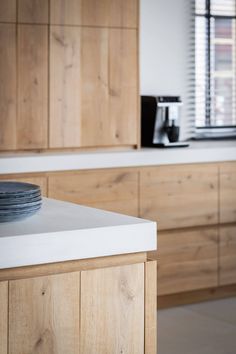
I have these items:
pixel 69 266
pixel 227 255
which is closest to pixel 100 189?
pixel 227 255

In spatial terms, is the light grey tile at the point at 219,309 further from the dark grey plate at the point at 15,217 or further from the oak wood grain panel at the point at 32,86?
the dark grey plate at the point at 15,217

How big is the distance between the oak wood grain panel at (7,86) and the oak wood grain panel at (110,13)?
17.7 inches

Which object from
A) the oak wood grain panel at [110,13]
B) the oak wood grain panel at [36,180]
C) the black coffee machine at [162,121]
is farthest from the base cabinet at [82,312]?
the black coffee machine at [162,121]

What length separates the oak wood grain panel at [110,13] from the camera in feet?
13.7

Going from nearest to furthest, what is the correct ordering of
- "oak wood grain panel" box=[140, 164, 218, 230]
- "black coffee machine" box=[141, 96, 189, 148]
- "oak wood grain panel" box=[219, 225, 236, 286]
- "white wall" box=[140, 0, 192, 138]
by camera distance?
"oak wood grain panel" box=[140, 164, 218, 230] < "black coffee machine" box=[141, 96, 189, 148] < "oak wood grain panel" box=[219, 225, 236, 286] < "white wall" box=[140, 0, 192, 138]

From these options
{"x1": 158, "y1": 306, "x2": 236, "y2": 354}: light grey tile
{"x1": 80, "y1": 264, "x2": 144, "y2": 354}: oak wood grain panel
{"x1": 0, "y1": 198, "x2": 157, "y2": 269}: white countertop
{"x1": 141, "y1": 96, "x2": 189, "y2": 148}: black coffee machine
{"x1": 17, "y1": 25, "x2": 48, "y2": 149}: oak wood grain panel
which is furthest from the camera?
{"x1": 141, "y1": 96, "x2": 189, "y2": 148}: black coffee machine

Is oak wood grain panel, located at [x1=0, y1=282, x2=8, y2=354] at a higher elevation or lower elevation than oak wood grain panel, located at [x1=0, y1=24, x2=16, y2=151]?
lower

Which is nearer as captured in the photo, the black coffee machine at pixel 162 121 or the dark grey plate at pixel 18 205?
the dark grey plate at pixel 18 205

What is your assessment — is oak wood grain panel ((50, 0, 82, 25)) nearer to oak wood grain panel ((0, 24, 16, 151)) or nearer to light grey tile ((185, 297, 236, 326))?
oak wood grain panel ((0, 24, 16, 151))

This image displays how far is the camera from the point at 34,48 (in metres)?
4.04

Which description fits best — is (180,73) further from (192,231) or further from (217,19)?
(192,231)

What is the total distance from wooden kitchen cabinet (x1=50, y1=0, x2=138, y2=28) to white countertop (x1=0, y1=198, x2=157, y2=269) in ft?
6.87

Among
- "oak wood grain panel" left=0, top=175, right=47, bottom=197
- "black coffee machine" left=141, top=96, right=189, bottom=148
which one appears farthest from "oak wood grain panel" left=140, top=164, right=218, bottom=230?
"oak wood grain panel" left=0, top=175, right=47, bottom=197

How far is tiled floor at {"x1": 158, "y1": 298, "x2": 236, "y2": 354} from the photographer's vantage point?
12.2ft
